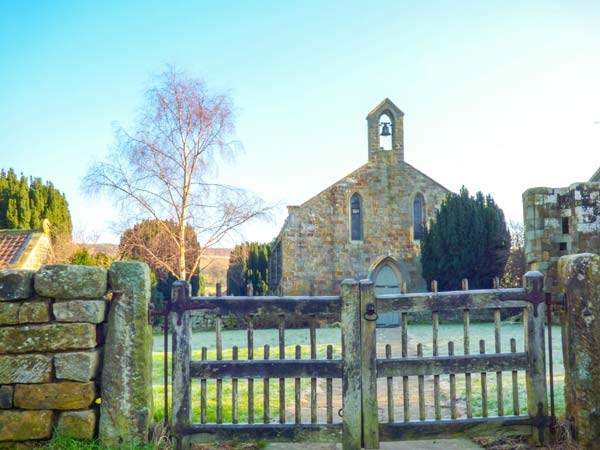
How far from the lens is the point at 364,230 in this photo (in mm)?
23125

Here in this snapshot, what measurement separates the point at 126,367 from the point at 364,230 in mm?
19412

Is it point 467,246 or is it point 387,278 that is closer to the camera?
point 467,246

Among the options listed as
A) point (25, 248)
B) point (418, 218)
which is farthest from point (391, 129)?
point (25, 248)

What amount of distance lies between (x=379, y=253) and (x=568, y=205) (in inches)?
358

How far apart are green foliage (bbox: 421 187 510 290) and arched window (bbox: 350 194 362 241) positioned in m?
3.06

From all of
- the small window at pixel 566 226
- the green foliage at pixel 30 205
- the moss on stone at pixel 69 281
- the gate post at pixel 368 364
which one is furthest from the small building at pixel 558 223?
the green foliage at pixel 30 205

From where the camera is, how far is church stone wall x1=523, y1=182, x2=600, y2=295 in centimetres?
1478

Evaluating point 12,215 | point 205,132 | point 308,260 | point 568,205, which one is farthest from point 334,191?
point 12,215

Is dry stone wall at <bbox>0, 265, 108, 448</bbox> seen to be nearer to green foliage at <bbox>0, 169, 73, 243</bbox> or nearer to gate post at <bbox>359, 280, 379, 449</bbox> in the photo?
gate post at <bbox>359, 280, 379, 449</bbox>

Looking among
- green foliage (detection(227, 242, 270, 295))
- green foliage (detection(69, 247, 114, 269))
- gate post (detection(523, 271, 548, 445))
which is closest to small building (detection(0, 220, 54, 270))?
green foliage (detection(69, 247, 114, 269))

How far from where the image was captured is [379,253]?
23031 mm

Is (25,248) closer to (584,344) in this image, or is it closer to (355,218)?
(355,218)

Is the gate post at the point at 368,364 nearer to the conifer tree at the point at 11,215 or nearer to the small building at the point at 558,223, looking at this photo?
the small building at the point at 558,223

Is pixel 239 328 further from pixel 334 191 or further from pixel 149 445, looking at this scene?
pixel 149 445
